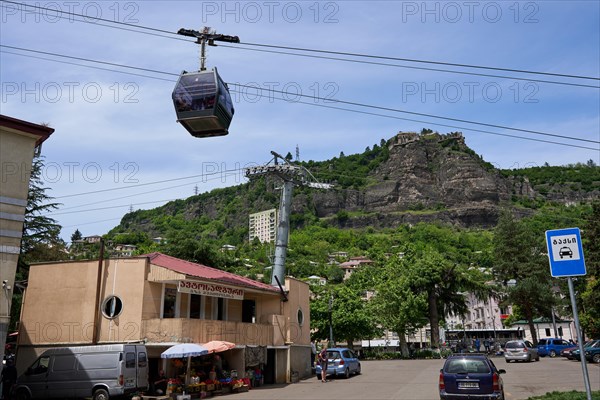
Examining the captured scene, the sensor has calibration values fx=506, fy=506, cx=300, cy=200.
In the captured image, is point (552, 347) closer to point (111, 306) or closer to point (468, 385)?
point (468, 385)

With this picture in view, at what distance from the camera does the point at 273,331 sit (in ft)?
86.7

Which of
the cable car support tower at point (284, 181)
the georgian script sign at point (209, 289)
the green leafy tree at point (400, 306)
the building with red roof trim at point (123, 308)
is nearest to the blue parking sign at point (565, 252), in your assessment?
the building with red roof trim at point (123, 308)

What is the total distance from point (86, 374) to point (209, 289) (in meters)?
6.47

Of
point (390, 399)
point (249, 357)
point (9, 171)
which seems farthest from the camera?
point (249, 357)

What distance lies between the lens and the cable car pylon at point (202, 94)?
10.8 m

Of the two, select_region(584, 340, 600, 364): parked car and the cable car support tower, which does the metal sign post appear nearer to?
the cable car support tower

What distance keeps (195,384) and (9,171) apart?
10607 millimetres

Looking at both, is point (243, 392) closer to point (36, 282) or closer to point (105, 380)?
point (105, 380)

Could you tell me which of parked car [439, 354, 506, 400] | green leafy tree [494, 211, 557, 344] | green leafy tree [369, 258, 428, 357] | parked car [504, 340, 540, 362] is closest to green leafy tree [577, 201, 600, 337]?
parked car [504, 340, 540, 362]

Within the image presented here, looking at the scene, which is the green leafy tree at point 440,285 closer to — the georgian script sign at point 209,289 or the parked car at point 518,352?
the parked car at point 518,352

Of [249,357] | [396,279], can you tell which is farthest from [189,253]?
Answer: [249,357]

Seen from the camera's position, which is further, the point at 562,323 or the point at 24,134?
the point at 562,323

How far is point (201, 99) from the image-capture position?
11.0m

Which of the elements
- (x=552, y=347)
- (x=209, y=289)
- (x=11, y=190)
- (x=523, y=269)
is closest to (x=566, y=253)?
(x=11, y=190)
